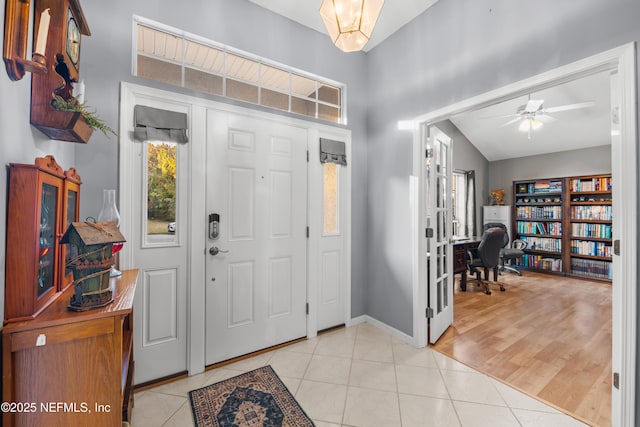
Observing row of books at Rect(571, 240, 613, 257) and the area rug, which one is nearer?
the area rug

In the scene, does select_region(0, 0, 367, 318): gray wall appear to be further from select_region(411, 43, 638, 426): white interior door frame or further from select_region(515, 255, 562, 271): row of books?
select_region(515, 255, 562, 271): row of books

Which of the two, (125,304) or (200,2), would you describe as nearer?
(125,304)

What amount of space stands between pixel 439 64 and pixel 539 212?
5.47 meters

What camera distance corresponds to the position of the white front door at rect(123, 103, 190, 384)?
77.8 inches

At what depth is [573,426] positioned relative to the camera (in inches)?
65.6

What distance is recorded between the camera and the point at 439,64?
2.44m

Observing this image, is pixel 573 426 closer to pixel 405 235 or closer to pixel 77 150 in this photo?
pixel 405 235

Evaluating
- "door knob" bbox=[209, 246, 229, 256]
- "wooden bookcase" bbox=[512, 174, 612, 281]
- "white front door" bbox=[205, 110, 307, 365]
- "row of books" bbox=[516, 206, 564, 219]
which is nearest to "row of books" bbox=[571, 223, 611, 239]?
"wooden bookcase" bbox=[512, 174, 612, 281]

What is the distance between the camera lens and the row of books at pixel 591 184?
5.22 meters

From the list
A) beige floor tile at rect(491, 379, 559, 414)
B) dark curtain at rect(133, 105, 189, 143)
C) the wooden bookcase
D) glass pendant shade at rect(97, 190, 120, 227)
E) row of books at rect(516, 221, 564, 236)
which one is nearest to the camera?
glass pendant shade at rect(97, 190, 120, 227)

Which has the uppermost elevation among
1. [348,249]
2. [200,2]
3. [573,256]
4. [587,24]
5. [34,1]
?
[200,2]

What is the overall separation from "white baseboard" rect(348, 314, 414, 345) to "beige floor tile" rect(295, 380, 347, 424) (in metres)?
0.96

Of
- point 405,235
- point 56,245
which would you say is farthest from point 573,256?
point 56,245

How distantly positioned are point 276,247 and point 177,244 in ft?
2.76
